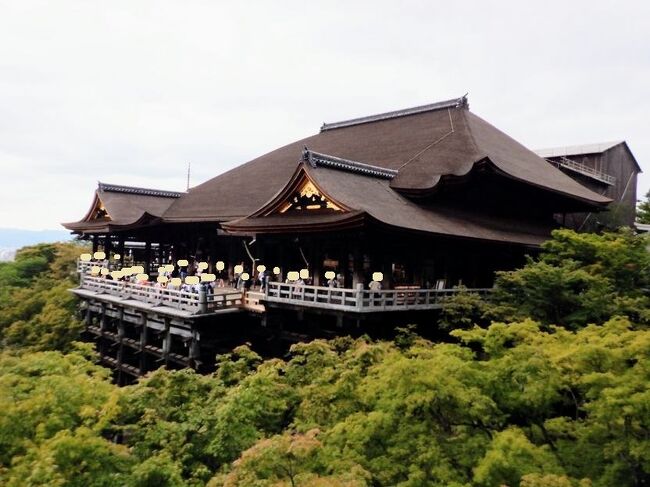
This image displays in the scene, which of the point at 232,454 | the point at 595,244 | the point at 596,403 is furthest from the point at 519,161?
the point at 232,454

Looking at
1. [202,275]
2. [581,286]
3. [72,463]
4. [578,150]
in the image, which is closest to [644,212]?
[578,150]

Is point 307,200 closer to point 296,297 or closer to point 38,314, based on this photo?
point 296,297

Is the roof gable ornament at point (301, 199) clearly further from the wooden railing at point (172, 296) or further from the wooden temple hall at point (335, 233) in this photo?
the wooden railing at point (172, 296)

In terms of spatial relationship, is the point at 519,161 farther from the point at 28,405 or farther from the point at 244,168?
the point at 28,405

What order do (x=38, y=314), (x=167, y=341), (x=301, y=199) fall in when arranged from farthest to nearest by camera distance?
(x=38, y=314), (x=167, y=341), (x=301, y=199)

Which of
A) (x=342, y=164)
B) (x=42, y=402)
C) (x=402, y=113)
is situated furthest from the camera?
(x=402, y=113)

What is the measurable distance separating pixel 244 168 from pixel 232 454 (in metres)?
22.4

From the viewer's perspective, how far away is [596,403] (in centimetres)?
632

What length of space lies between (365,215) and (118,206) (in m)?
20.2

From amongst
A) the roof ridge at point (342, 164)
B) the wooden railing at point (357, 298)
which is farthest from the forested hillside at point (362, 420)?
the roof ridge at point (342, 164)

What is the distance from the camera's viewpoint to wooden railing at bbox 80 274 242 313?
16156 millimetres

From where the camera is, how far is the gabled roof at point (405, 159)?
62.4 feet

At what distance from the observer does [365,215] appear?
12352 mm

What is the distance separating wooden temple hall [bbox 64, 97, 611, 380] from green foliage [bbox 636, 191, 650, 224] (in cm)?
1603
